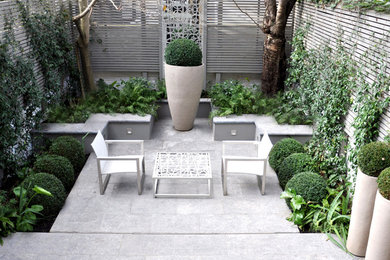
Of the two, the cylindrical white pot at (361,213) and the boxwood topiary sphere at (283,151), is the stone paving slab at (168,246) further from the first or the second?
the boxwood topiary sphere at (283,151)

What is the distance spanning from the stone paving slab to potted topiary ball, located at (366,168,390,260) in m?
0.48

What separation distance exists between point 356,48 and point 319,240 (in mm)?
2449

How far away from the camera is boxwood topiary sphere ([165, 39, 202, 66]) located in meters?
7.08

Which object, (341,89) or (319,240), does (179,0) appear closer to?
(341,89)

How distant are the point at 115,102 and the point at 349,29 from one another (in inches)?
178

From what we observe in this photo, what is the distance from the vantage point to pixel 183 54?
7.08 metres

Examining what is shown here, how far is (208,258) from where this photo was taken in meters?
4.14

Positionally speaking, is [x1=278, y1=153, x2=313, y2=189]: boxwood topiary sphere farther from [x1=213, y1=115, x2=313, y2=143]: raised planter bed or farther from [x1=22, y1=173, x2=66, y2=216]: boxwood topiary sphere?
[x1=22, y1=173, x2=66, y2=216]: boxwood topiary sphere

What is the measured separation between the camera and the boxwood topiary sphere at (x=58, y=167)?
17.7 feet

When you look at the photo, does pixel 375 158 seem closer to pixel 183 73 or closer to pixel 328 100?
pixel 328 100

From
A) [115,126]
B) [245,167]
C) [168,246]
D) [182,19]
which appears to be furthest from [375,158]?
[182,19]

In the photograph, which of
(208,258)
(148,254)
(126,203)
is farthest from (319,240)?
(126,203)

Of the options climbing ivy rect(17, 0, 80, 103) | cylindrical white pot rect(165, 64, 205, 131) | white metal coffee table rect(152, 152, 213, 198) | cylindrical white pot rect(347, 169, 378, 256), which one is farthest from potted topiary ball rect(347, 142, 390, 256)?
climbing ivy rect(17, 0, 80, 103)

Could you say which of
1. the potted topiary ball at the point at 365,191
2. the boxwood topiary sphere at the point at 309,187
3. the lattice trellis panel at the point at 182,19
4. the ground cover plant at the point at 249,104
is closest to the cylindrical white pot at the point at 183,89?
the ground cover plant at the point at 249,104
